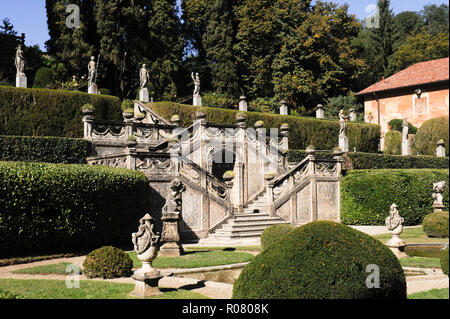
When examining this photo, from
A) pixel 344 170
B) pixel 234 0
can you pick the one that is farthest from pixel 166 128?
pixel 234 0

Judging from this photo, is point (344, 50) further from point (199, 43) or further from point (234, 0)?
point (199, 43)

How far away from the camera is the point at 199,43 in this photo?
2131 inches

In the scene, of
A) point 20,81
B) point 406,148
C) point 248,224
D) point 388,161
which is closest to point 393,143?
point 406,148

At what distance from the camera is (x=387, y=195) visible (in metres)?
25.4

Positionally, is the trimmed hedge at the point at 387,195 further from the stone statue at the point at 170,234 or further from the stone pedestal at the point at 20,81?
the stone pedestal at the point at 20,81

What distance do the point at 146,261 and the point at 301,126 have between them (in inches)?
1075

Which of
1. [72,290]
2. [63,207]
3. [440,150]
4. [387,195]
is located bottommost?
[72,290]

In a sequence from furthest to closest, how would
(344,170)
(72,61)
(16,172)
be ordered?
(72,61), (344,170), (16,172)

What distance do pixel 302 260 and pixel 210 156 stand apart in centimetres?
1915

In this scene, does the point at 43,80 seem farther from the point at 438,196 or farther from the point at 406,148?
the point at 406,148

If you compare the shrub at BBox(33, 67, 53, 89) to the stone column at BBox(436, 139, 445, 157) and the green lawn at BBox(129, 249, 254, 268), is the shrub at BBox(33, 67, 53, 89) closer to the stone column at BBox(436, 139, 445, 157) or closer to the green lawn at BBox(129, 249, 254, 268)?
the green lawn at BBox(129, 249, 254, 268)

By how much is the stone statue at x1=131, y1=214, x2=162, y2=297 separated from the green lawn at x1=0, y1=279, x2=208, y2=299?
25cm

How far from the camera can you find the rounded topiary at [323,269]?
5.95 metres

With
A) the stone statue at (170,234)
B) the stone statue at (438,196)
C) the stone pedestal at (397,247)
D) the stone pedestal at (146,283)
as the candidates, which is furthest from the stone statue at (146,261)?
the stone statue at (438,196)
